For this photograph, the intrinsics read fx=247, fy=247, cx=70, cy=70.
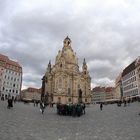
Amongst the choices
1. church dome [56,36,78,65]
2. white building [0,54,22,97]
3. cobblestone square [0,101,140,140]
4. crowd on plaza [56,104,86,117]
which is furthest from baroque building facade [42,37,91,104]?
cobblestone square [0,101,140,140]

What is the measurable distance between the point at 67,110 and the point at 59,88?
80060 millimetres

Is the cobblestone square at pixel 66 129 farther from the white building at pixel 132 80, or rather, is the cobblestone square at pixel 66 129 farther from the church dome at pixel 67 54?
the church dome at pixel 67 54

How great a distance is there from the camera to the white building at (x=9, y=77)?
356 ft

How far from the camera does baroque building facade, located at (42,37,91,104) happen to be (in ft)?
365

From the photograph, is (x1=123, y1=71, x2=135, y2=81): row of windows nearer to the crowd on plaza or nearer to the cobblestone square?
the crowd on plaza

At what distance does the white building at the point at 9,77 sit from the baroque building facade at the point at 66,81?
1353cm

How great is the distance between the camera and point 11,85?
4456 inches

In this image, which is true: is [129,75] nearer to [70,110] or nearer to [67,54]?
[67,54]

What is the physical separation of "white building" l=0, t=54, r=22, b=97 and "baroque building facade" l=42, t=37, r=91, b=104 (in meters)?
13.5

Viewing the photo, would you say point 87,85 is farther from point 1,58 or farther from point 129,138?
point 129,138

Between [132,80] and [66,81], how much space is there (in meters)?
30.0

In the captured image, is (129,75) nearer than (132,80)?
No

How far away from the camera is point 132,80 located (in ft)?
367

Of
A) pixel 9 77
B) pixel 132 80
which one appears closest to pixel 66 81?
pixel 9 77
